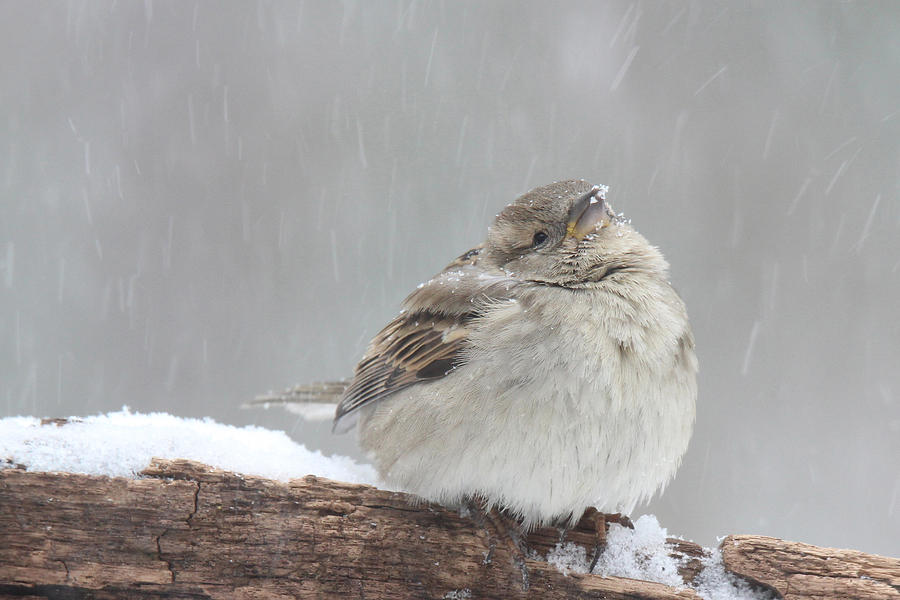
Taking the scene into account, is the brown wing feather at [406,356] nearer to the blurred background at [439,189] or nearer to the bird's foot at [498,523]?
the bird's foot at [498,523]

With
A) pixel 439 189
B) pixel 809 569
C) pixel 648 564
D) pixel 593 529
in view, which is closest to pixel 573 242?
pixel 593 529

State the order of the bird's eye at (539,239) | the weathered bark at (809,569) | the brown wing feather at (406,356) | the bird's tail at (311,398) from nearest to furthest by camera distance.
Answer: the weathered bark at (809,569)
the brown wing feather at (406,356)
the bird's eye at (539,239)
the bird's tail at (311,398)

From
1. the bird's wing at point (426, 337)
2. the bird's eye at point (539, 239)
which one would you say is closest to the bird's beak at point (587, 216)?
the bird's eye at point (539, 239)

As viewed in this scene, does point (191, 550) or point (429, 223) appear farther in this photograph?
point (429, 223)

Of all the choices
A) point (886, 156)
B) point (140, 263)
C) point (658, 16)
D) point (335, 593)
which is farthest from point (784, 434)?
point (140, 263)

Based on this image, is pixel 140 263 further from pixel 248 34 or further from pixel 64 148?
pixel 248 34

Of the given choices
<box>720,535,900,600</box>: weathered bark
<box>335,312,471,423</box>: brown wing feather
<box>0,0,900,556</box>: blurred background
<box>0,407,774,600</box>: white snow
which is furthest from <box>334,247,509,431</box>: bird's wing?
<box>0,0,900,556</box>: blurred background

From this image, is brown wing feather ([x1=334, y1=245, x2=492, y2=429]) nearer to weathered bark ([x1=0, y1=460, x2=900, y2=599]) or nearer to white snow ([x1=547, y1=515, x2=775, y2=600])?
weathered bark ([x1=0, y1=460, x2=900, y2=599])
